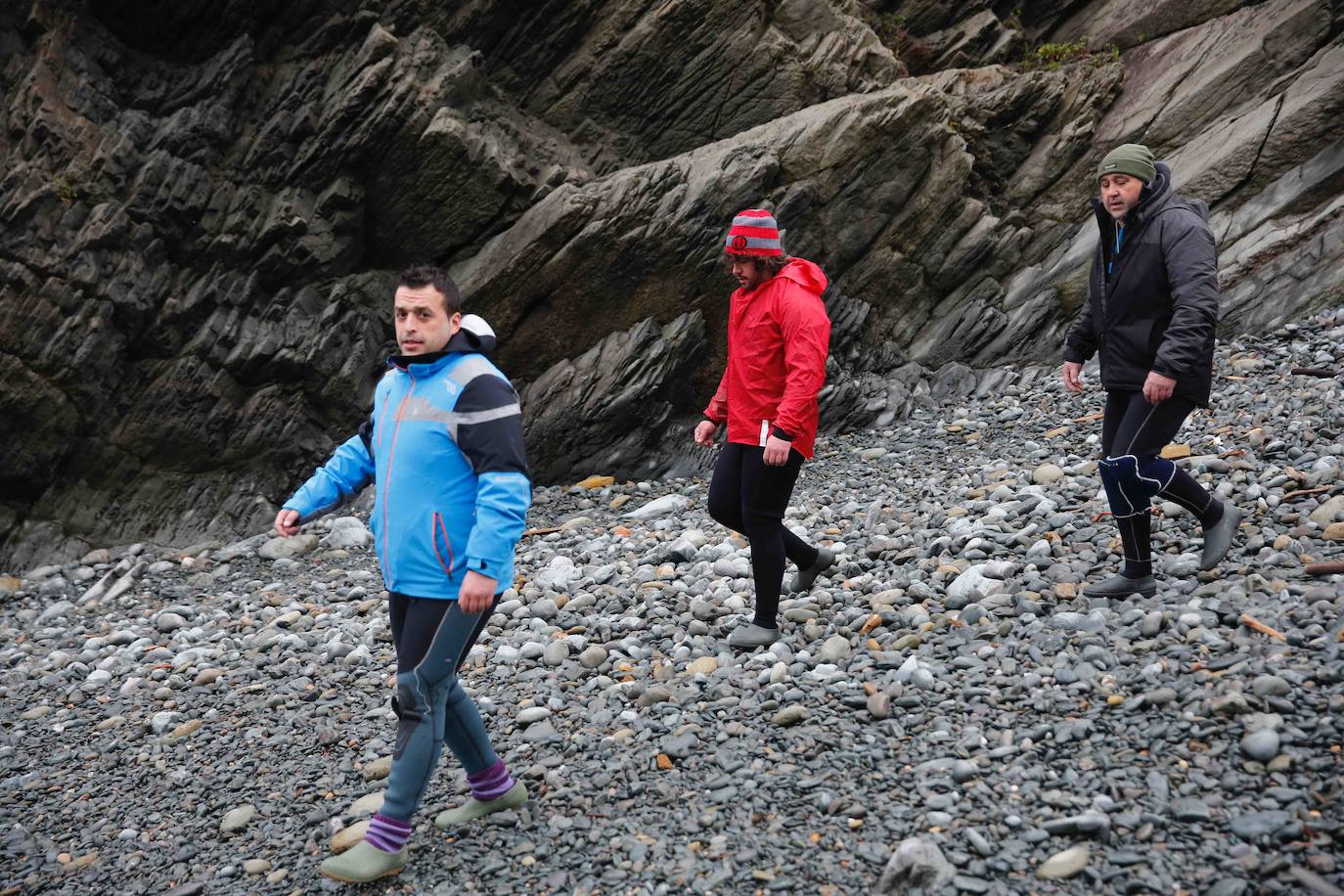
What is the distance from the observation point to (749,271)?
6.76m

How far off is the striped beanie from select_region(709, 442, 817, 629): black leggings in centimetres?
128

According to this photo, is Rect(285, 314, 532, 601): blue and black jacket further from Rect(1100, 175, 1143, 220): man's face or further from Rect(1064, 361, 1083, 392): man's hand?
Rect(1064, 361, 1083, 392): man's hand

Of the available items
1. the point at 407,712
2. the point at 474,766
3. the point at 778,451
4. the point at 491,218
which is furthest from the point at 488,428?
the point at 491,218

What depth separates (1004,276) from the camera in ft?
54.7

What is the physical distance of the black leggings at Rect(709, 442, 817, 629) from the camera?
6805 mm

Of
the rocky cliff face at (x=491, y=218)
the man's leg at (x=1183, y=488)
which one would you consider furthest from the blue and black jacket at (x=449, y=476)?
the rocky cliff face at (x=491, y=218)

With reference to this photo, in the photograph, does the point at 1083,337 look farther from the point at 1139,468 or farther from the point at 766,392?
the point at 766,392

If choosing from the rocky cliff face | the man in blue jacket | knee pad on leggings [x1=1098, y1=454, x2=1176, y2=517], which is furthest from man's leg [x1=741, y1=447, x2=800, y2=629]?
the rocky cliff face

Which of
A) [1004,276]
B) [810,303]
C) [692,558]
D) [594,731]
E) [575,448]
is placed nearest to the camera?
[594,731]

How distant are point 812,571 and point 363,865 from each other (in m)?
4.11

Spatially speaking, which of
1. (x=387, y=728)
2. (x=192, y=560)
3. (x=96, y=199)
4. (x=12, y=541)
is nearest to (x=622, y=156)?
(x=96, y=199)

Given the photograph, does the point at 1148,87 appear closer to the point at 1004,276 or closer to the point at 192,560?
the point at 1004,276

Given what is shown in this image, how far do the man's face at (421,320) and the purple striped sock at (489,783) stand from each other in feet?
7.11

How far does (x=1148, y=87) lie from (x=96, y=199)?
1633 centimetres
